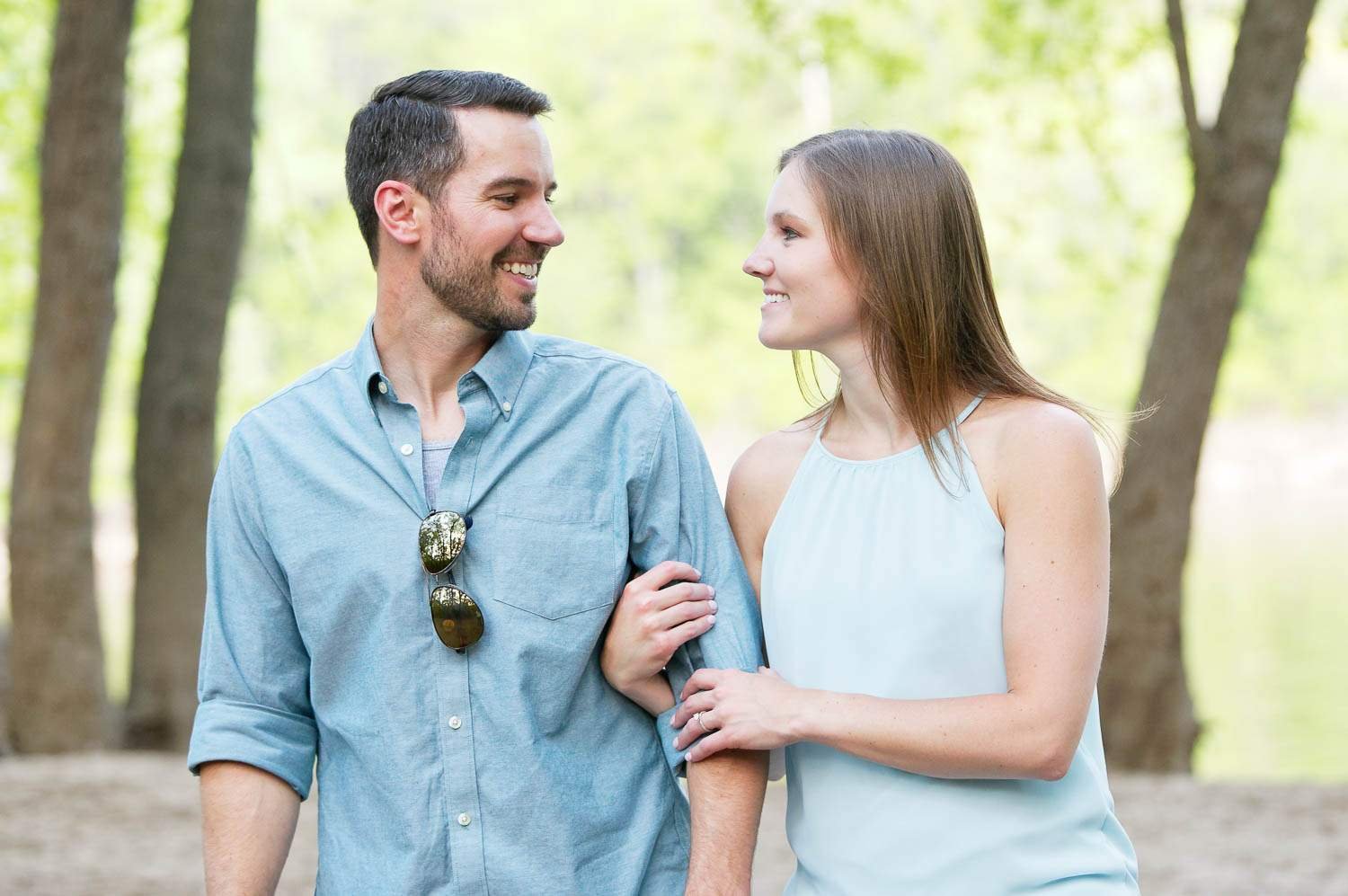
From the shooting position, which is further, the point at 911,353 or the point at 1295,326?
the point at 1295,326

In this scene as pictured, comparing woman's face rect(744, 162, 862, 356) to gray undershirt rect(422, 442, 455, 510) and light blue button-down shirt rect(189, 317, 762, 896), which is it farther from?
gray undershirt rect(422, 442, 455, 510)

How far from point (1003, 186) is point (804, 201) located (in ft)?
80.8

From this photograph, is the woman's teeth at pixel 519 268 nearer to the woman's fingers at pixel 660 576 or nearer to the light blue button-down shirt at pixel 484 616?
the light blue button-down shirt at pixel 484 616

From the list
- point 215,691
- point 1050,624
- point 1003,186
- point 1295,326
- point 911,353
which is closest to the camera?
point 1050,624

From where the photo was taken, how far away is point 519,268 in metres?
2.77

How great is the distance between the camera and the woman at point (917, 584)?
244cm

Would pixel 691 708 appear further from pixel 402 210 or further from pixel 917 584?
pixel 402 210

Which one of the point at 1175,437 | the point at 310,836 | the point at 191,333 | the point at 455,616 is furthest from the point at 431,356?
the point at 191,333

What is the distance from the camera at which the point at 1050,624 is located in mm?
2420

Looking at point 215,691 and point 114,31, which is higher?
point 114,31

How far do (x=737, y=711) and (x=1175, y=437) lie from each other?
6489mm

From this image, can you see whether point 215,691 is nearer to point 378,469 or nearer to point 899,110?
point 378,469

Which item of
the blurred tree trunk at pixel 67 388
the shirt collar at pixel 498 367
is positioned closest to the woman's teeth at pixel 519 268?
the shirt collar at pixel 498 367

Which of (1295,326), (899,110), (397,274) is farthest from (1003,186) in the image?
(397,274)
